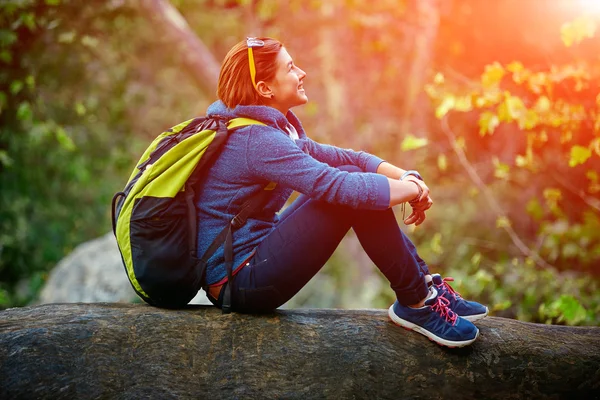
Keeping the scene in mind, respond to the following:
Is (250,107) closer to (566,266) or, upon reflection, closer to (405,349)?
(405,349)

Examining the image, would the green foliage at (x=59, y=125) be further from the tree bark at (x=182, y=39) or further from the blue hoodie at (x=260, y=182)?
the blue hoodie at (x=260, y=182)

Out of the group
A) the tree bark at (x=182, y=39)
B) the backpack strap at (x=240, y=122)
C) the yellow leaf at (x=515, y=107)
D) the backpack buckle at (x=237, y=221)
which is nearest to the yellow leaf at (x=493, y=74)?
the yellow leaf at (x=515, y=107)

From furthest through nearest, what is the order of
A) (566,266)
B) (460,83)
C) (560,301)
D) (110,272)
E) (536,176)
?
(536,176) → (566,266) → (110,272) → (460,83) → (560,301)

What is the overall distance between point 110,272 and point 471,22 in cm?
473

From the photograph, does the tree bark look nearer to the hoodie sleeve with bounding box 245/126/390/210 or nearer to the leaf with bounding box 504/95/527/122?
the leaf with bounding box 504/95/527/122

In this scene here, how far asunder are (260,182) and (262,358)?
2.33 ft

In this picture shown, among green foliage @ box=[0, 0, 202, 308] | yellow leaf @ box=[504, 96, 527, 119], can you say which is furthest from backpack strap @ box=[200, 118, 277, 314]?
green foliage @ box=[0, 0, 202, 308]

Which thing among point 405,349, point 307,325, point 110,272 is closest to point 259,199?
point 307,325

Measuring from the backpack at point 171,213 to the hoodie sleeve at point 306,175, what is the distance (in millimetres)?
124

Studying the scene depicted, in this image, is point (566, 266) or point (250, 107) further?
point (566, 266)

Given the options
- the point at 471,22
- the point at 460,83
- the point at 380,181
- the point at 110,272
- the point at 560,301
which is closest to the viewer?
the point at 380,181

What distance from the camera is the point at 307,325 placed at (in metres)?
2.81

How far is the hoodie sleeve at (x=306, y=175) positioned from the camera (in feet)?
8.13

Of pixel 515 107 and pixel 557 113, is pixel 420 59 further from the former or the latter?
pixel 515 107
